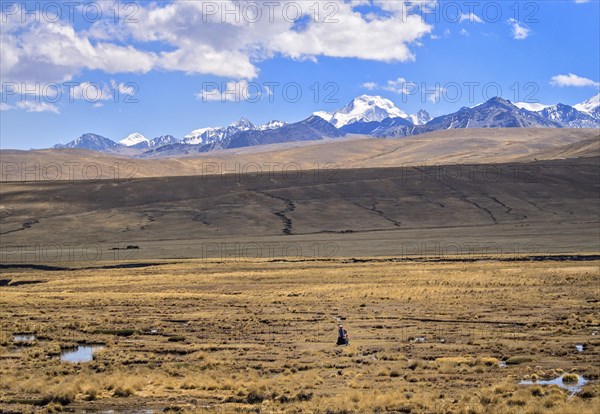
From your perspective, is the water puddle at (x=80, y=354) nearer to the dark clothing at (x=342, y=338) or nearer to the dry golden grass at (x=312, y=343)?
the dry golden grass at (x=312, y=343)

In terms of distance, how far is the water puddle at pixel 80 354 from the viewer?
3053 cm

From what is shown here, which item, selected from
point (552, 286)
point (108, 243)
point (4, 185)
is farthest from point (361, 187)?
point (552, 286)

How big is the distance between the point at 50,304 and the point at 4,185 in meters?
142

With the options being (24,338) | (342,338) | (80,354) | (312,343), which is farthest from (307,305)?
(80,354)

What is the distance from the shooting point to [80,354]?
3195cm

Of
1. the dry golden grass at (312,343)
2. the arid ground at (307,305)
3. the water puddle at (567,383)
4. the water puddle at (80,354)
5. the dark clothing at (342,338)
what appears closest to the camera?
the dry golden grass at (312,343)

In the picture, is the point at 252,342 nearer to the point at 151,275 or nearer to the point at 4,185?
the point at 151,275

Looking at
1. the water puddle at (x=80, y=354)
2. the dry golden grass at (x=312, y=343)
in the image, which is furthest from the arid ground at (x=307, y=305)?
the water puddle at (x=80, y=354)

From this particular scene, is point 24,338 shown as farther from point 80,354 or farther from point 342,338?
point 342,338

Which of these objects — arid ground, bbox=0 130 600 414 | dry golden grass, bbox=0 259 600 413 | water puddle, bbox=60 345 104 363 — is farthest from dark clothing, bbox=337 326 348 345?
water puddle, bbox=60 345 104 363

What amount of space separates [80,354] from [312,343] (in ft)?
31.6

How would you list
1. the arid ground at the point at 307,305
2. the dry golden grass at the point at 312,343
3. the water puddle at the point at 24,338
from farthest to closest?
1. the water puddle at the point at 24,338
2. the arid ground at the point at 307,305
3. the dry golden grass at the point at 312,343

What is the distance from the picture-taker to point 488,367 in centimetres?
2714

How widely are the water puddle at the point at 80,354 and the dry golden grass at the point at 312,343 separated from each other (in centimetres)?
47
